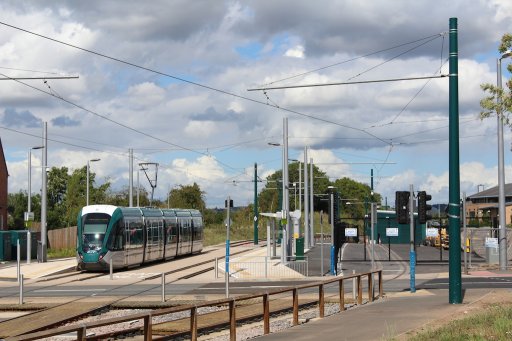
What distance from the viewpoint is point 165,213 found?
155 feet

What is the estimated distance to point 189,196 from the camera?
4242 inches

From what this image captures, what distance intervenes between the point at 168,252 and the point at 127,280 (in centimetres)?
1204

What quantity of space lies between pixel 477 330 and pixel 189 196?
96205 mm

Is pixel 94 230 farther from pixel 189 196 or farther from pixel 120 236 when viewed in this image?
pixel 189 196

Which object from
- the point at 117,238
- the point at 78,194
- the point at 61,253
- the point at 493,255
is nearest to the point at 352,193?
the point at 78,194

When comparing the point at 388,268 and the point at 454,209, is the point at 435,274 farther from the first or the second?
the point at 454,209

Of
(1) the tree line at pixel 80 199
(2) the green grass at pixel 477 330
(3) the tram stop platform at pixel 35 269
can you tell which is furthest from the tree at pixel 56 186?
(2) the green grass at pixel 477 330

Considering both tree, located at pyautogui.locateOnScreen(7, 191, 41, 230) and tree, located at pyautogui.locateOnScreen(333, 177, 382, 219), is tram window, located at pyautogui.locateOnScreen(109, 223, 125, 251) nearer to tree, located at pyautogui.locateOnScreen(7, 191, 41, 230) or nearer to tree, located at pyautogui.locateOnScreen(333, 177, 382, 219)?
tree, located at pyautogui.locateOnScreen(7, 191, 41, 230)

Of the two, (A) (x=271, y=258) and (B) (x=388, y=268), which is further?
(A) (x=271, y=258)

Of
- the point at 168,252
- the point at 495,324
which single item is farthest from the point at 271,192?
the point at 495,324

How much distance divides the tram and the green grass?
2635 centimetres

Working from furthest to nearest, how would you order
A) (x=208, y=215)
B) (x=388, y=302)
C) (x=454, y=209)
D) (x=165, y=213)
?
(x=208, y=215) < (x=165, y=213) < (x=388, y=302) < (x=454, y=209)

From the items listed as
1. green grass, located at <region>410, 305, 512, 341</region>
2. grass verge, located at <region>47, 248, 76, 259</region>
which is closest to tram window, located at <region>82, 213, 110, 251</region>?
grass verge, located at <region>47, 248, 76, 259</region>

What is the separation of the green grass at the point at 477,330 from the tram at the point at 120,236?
26353mm
